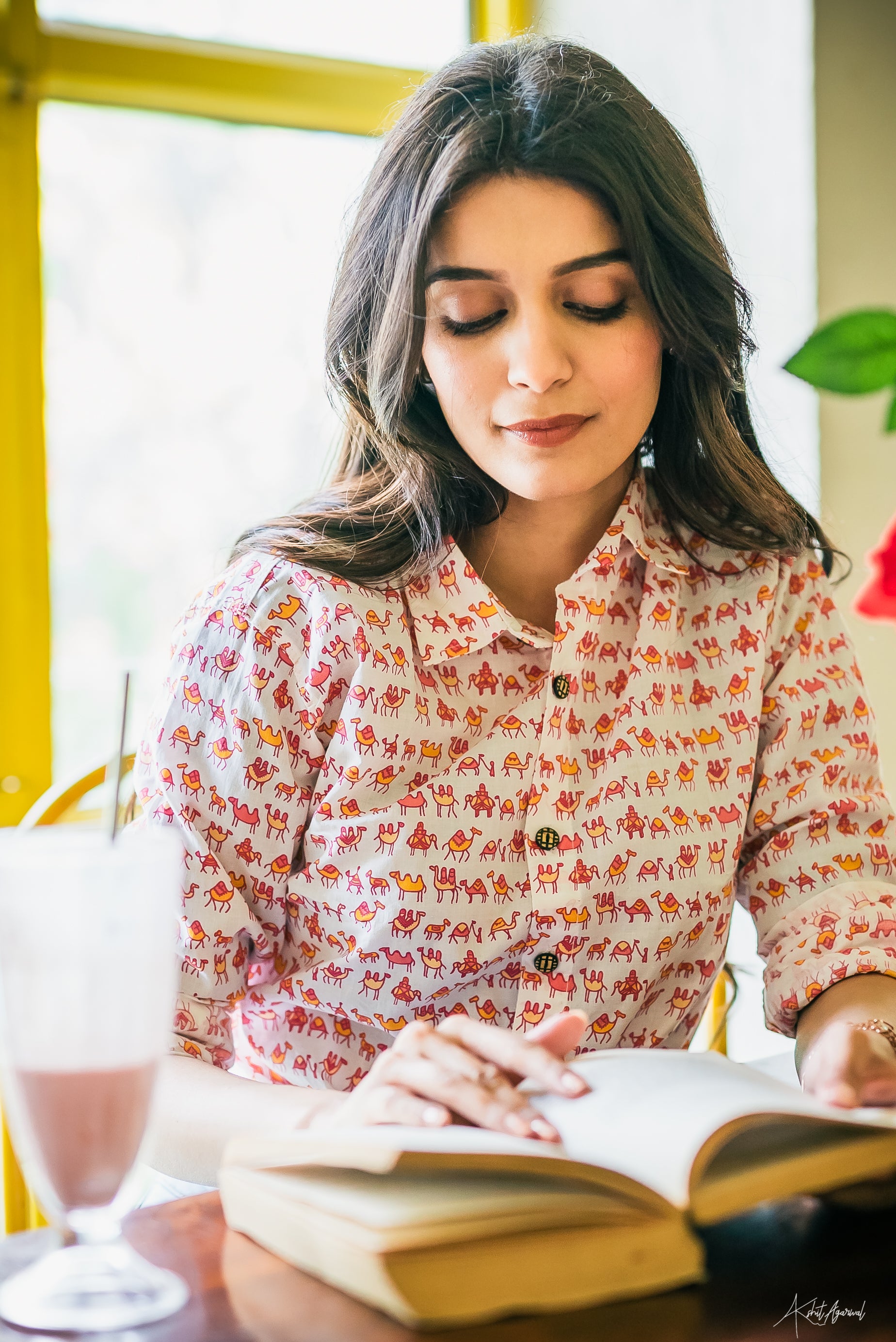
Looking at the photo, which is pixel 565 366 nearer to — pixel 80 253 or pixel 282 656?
pixel 282 656

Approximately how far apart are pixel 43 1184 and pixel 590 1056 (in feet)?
0.96

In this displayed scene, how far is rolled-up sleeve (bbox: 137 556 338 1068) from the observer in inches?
39.6

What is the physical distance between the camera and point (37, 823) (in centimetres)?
134

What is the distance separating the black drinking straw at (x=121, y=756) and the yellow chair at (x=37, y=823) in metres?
0.31

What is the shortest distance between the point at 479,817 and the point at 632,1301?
1.75 ft

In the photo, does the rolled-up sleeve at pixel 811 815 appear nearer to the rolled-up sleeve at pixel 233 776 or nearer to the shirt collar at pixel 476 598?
the shirt collar at pixel 476 598

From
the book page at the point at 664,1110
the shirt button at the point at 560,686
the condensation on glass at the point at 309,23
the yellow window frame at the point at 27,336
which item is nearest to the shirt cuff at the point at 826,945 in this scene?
the shirt button at the point at 560,686

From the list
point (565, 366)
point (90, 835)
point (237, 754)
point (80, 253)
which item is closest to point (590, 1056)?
point (90, 835)

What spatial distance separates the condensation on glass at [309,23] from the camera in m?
2.45

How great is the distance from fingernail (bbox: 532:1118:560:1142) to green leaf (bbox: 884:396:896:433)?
34cm

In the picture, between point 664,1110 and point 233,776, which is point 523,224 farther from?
point 664,1110

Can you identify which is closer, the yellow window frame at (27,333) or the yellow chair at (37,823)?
the yellow chair at (37,823)

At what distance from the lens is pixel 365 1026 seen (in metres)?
1.10

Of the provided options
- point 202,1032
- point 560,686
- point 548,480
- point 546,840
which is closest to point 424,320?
point 548,480
